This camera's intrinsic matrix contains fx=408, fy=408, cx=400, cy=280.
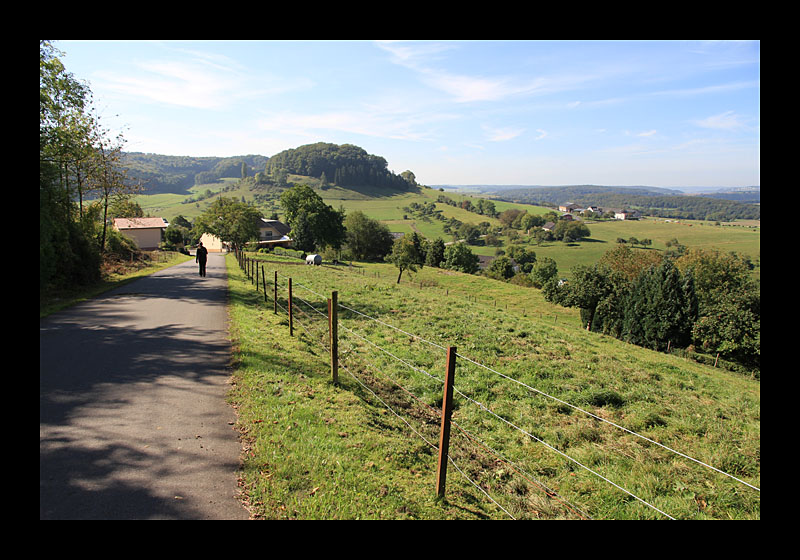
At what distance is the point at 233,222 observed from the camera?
4741cm

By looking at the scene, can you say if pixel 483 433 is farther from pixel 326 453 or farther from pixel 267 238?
pixel 267 238

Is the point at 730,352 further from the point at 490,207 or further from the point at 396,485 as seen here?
the point at 490,207

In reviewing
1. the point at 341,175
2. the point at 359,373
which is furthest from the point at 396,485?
the point at 341,175

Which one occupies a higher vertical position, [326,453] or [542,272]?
[542,272]

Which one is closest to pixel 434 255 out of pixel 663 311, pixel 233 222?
pixel 233 222

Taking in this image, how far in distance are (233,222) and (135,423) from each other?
45.8 meters

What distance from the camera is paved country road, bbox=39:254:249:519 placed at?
3.85 m

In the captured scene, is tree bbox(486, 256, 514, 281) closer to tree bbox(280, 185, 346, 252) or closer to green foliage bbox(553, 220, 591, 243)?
tree bbox(280, 185, 346, 252)

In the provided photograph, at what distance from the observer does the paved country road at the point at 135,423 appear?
12.6 ft

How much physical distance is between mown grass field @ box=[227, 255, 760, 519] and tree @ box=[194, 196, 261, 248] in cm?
3829

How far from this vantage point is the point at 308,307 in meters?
14.7

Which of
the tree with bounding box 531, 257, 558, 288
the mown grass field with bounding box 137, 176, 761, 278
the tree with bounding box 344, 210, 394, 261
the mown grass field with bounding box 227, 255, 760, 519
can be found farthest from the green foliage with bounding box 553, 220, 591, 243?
the mown grass field with bounding box 227, 255, 760, 519

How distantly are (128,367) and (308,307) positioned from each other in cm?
752

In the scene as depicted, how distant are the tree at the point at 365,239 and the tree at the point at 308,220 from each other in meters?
18.7
